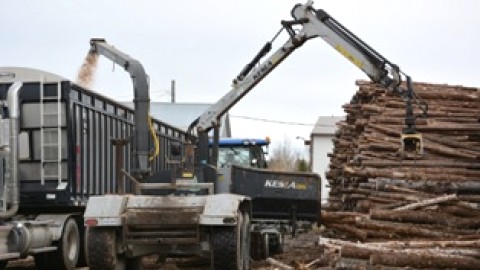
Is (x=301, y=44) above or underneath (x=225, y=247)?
above

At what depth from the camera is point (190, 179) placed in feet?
42.0

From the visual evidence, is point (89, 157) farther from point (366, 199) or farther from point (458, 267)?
point (458, 267)

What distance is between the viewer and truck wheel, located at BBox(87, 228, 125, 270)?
10992 mm

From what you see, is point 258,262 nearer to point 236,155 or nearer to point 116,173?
point 116,173

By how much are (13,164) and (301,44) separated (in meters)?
6.67

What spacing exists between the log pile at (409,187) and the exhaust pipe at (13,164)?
5.14 m

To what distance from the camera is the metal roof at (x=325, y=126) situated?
52.3 meters

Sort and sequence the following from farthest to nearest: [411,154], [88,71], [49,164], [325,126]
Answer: [325,126], [411,154], [88,71], [49,164]

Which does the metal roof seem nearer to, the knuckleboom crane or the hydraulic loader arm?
the knuckleboom crane

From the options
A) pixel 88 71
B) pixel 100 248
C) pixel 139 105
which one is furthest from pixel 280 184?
pixel 100 248

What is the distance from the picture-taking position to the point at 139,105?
45.6ft

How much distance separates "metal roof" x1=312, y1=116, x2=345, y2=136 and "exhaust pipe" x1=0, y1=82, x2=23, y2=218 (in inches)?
1474

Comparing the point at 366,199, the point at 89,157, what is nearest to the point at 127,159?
the point at 89,157

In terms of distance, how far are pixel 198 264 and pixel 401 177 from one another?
14.1ft
